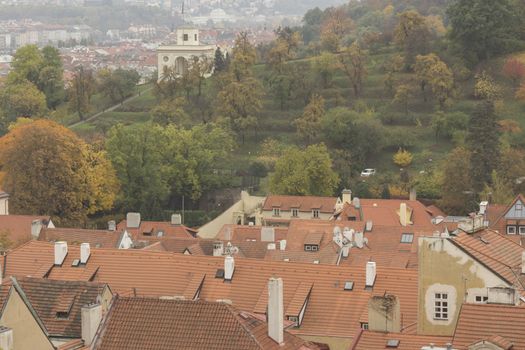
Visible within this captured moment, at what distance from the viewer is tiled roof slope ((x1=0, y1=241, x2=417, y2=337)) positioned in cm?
4028

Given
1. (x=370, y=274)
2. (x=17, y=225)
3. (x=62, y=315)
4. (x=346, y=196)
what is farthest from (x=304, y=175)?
(x=62, y=315)

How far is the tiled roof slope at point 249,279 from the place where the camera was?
40.3 metres

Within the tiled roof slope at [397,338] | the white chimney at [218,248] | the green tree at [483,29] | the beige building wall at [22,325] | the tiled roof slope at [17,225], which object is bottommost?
the tiled roof slope at [17,225]

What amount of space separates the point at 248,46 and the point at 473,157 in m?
34.9

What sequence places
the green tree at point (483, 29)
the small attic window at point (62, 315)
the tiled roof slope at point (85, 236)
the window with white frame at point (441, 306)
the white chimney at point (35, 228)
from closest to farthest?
the window with white frame at point (441, 306) → the small attic window at point (62, 315) → the tiled roof slope at point (85, 236) → the white chimney at point (35, 228) → the green tree at point (483, 29)

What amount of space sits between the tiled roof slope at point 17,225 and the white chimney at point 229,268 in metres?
23.6

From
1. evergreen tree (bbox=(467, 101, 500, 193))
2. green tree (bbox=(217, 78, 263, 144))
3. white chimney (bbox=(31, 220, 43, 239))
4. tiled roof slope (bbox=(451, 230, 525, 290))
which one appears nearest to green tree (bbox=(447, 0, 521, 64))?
green tree (bbox=(217, 78, 263, 144))

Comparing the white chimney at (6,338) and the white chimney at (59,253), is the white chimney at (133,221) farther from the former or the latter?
the white chimney at (6,338)

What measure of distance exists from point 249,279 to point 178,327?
1365 cm

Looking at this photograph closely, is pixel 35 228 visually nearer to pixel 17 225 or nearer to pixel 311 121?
pixel 17 225

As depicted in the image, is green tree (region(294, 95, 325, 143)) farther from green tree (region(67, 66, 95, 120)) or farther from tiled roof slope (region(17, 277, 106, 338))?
tiled roof slope (region(17, 277, 106, 338))

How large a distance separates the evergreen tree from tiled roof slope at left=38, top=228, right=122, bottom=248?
27.0 m

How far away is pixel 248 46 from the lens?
108438 mm

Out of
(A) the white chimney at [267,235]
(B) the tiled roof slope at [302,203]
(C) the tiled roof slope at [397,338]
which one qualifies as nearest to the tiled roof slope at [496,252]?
(C) the tiled roof slope at [397,338]
